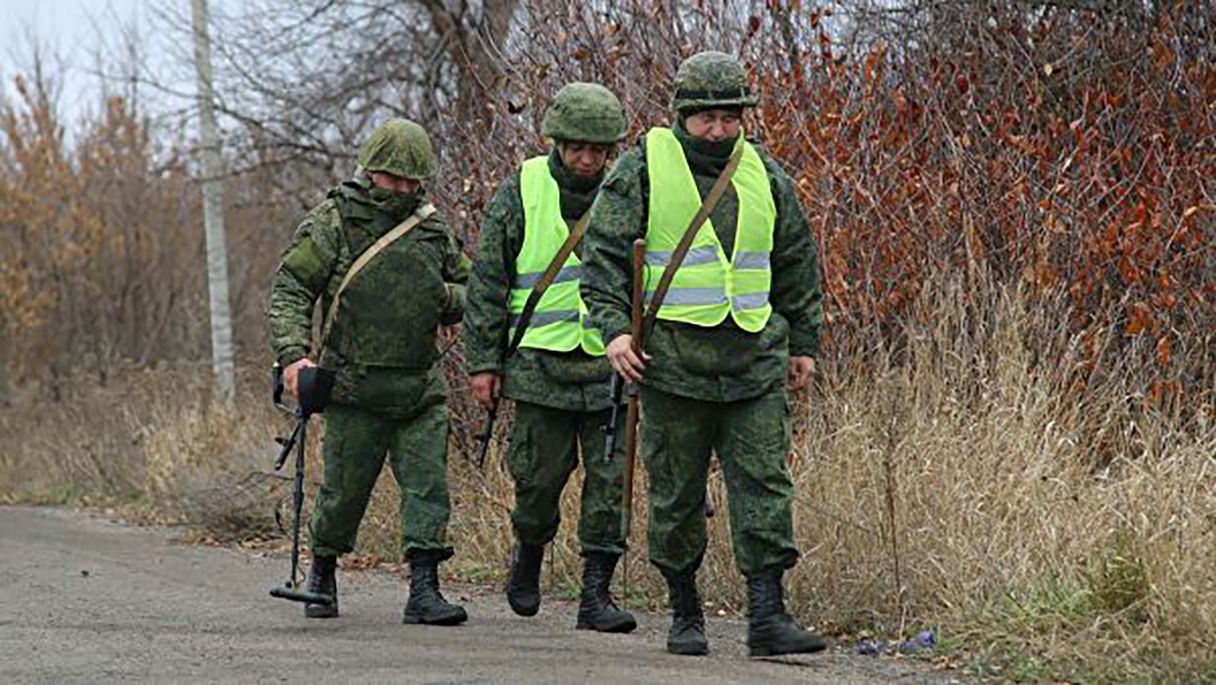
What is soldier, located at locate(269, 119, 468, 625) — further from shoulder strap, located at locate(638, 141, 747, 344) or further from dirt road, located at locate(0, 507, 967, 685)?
shoulder strap, located at locate(638, 141, 747, 344)

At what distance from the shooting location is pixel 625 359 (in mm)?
7773

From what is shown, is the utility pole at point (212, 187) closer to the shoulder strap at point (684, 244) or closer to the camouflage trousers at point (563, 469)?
the camouflage trousers at point (563, 469)

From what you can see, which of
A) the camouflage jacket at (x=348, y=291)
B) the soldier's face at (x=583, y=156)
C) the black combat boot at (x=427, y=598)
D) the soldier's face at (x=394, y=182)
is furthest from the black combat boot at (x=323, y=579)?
the soldier's face at (x=583, y=156)

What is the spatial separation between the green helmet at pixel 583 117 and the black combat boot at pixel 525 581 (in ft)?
5.60

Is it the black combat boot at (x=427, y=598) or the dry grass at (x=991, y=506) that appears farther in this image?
the black combat boot at (x=427, y=598)

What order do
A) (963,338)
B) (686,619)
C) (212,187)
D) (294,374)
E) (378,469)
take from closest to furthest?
(686,619) → (294,374) → (378,469) → (963,338) → (212,187)

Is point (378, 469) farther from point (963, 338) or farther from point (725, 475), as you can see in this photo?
point (963, 338)

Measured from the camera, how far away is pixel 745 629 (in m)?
8.81

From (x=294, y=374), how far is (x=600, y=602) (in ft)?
5.08

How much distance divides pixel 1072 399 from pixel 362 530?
12.9ft

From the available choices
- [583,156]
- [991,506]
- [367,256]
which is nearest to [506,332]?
[367,256]

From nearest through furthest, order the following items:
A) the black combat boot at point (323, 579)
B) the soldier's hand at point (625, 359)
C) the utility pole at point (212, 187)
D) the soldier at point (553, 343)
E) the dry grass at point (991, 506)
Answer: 1. the dry grass at point (991, 506)
2. the soldier's hand at point (625, 359)
3. the soldier at point (553, 343)
4. the black combat boot at point (323, 579)
5. the utility pole at point (212, 187)

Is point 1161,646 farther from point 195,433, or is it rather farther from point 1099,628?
point 195,433

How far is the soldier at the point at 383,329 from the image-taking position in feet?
30.4
